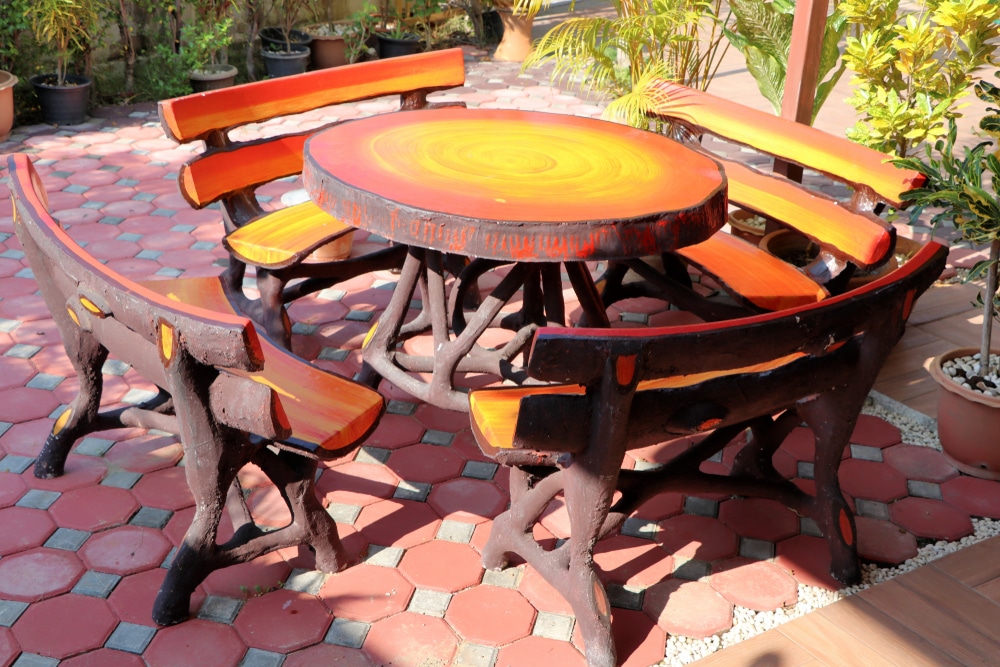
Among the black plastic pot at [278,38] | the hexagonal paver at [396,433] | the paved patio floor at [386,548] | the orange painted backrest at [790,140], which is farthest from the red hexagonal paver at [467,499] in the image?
the black plastic pot at [278,38]

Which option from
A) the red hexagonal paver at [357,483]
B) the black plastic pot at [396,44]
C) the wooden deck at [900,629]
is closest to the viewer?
the wooden deck at [900,629]

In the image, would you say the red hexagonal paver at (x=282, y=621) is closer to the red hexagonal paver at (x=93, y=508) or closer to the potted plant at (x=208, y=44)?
the red hexagonal paver at (x=93, y=508)

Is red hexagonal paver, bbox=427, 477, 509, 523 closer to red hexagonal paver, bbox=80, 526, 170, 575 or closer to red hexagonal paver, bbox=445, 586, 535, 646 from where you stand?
red hexagonal paver, bbox=445, 586, 535, 646

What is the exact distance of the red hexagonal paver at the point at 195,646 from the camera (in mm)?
2646

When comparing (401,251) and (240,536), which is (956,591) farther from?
(401,251)

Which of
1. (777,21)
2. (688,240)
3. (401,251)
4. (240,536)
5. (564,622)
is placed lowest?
(564,622)

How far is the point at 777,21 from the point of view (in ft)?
17.9

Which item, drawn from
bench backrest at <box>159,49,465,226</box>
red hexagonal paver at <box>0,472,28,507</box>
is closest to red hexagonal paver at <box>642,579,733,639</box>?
red hexagonal paver at <box>0,472,28,507</box>

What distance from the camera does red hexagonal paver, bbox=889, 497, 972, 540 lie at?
3.31m

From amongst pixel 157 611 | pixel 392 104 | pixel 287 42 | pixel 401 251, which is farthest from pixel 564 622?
pixel 287 42

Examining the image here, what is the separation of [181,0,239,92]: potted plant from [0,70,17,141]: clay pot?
1.45 meters

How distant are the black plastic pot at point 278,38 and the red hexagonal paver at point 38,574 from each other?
678cm

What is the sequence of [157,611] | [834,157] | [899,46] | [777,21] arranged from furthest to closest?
[777,21] → [899,46] → [834,157] → [157,611]

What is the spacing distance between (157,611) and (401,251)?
6.51ft
